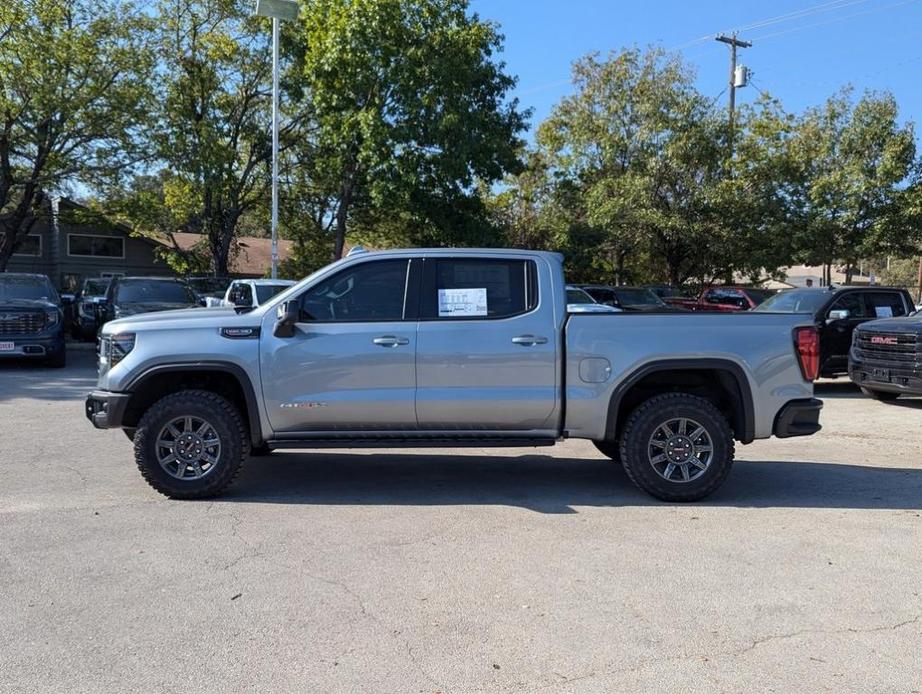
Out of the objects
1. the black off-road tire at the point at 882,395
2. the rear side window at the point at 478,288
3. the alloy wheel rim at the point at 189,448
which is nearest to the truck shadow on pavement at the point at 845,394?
the black off-road tire at the point at 882,395

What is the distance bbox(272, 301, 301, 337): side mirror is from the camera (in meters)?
6.03

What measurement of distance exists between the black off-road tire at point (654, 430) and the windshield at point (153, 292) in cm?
1253

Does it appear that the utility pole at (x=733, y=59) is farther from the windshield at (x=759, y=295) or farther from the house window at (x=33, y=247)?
the house window at (x=33, y=247)

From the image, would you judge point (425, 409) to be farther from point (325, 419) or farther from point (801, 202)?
point (801, 202)

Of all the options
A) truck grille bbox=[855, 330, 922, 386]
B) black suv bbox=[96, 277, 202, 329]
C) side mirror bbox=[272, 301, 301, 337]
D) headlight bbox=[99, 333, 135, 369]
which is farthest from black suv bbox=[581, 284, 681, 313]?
headlight bbox=[99, 333, 135, 369]

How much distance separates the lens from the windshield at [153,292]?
1633 centimetres

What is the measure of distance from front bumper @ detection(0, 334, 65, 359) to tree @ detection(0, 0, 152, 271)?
9.98 metres

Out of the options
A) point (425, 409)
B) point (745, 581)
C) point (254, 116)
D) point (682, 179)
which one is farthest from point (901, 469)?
point (254, 116)

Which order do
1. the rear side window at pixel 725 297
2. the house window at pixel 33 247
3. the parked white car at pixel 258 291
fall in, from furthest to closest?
1. the house window at pixel 33 247
2. the rear side window at pixel 725 297
3. the parked white car at pixel 258 291

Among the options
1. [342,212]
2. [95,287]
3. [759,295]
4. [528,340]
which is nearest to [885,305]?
[759,295]

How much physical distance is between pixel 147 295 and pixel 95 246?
82.5ft

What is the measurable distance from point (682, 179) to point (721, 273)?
5.42 metres

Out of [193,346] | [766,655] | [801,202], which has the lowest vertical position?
[766,655]

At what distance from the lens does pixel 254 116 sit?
88.7 ft
